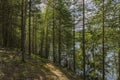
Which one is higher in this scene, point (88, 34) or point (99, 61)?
point (88, 34)

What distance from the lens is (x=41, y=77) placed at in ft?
51.1

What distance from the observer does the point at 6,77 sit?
44.7ft

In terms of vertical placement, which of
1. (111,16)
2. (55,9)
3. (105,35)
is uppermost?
(55,9)

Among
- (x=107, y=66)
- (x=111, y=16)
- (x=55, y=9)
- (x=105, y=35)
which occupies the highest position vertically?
(x=55, y=9)

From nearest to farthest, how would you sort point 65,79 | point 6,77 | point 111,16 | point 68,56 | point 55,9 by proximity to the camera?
1. point 6,77
2. point 65,79
3. point 111,16
4. point 55,9
5. point 68,56

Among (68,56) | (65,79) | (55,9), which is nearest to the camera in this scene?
(65,79)

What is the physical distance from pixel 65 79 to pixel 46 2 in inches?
542

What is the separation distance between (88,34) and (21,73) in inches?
624

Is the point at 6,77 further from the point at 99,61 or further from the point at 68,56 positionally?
the point at 68,56

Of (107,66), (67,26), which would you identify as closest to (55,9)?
(67,26)

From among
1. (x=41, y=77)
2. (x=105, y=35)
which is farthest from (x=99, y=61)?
(x=41, y=77)

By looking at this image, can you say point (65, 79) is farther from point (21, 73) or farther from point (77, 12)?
point (77, 12)

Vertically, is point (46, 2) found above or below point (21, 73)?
above

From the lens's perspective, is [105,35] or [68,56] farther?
[68,56]
